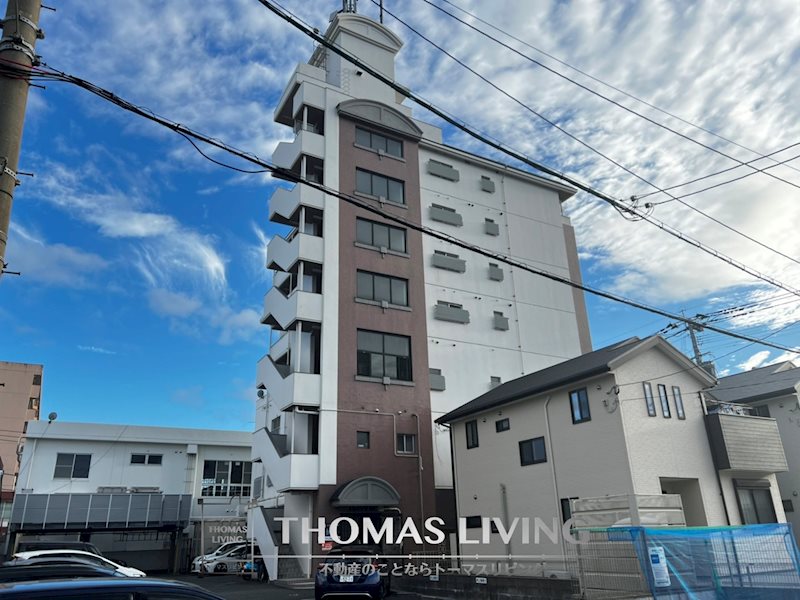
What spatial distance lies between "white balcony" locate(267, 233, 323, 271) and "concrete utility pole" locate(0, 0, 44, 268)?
1925cm

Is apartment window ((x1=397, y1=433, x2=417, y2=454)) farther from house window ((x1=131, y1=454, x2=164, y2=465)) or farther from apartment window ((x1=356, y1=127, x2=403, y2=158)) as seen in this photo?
house window ((x1=131, y1=454, x2=164, y2=465))

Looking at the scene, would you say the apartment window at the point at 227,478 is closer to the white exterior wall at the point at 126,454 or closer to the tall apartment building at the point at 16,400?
the white exterior wall at the point at 126,454

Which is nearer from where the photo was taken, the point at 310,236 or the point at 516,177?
the point at 310,236

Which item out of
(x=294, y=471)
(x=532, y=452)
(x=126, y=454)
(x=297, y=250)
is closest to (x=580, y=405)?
(x=532, y=452)

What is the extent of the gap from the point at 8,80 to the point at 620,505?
15.7 m

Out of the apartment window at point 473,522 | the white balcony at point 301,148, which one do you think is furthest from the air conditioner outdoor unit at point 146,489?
the white balcony at point 301,148

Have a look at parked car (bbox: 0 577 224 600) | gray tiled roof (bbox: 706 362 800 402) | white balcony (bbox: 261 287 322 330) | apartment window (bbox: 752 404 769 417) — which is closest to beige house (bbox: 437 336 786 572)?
gray tiled roof (bbox: 706 362 800 402)

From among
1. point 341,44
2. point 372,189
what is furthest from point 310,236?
point 341,44

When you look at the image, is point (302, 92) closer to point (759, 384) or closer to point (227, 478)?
point (227, 478)

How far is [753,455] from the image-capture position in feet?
61.2

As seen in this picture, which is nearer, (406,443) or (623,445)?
(623,445)

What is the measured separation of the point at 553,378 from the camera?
768 inches

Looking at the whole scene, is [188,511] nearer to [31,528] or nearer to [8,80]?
[31,528]

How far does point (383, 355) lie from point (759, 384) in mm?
16122
